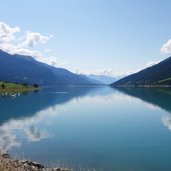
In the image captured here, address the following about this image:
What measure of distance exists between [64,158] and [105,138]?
1679cm

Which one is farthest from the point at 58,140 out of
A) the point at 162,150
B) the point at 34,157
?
the point at 162,150

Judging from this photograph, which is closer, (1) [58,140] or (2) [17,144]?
(2) [17,144]

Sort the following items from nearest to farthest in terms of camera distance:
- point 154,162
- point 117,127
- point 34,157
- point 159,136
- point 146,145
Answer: point 154,162 → point 34,157 → point 146,145 → point 159,136 → point 117,127

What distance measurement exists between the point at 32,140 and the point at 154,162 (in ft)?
74.8

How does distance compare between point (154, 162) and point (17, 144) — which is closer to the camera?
point (154, 162)

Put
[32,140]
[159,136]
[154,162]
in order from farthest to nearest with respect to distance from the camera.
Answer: [159,136], [32,140], [154,162]

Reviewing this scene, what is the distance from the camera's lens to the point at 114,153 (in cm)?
4381

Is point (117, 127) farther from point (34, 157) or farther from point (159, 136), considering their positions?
point (34, 157)

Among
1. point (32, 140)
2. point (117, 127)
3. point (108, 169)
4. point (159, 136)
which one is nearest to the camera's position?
point (108, 169)

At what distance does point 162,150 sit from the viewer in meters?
45.5

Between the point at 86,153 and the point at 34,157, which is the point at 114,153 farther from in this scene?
the point at 34,157

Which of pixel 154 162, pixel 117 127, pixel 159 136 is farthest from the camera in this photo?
pixel 117 127

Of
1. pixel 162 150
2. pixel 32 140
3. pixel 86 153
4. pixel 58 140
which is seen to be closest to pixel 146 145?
pixel 162 150

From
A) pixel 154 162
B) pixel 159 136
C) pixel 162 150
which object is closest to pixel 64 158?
pixel 154 162
